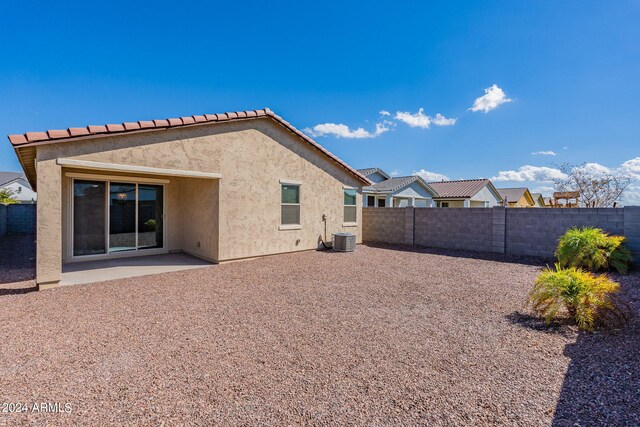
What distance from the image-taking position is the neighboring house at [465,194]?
29619mm

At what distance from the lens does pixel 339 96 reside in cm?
1562

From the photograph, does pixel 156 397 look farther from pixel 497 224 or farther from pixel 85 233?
pixel 497 224

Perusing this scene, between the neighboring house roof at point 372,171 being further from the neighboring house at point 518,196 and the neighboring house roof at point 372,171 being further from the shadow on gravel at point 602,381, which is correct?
the shadow on gravel at point 602,381

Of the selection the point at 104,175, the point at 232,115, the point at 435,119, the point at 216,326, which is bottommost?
the point at 216,326

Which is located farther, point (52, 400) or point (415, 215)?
point (415, 215)

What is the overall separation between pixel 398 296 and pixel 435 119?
14.9m

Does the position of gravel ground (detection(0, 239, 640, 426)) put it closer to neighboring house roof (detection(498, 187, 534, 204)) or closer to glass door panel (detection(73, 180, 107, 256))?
glass door panel (detection(73, 180, 107, 256))

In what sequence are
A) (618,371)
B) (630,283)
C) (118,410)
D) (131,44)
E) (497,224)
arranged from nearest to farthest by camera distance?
(118,410), (618,371), (630,283), (131,44), (497,224)

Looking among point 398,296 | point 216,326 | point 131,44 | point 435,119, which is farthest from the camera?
point 435,119

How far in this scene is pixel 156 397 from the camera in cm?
293

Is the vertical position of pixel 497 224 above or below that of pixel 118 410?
above

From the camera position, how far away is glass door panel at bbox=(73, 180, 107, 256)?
9352mm

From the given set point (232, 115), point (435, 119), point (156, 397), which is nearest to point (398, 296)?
point (156, 397)

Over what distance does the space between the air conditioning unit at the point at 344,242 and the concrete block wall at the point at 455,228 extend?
4.02 metres
